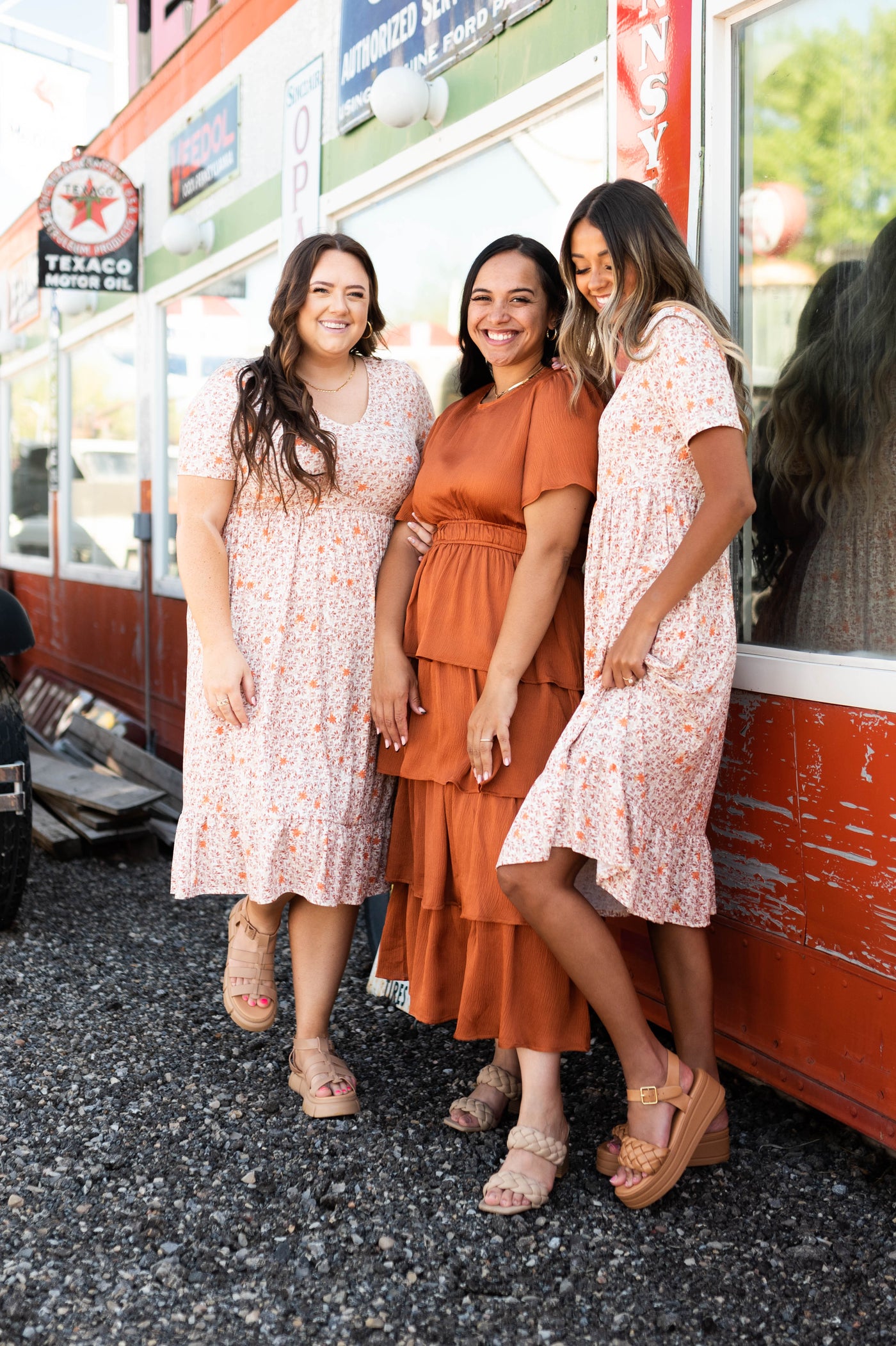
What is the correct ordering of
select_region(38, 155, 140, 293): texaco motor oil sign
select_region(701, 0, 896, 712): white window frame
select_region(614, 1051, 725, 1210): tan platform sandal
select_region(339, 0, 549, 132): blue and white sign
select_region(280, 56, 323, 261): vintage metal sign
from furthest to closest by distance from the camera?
select_region(38, 155, 140, 293): texaco motor oil sign → select_region(280, 56, 323, 261): vintage metal sign → select_region(339, 0, 549, 132): blue and white sign → select_region(701, 0, 896, 712): white window frame → select_region(614, 1051, 725, 1210): tan platform sandal

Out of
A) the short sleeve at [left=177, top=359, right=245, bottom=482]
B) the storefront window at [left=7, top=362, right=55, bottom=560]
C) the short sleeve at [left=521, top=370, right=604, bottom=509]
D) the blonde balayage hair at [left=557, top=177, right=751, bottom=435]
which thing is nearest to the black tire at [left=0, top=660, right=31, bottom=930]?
the short sleeve at [left=177, top=359, right=245, bottom=482]

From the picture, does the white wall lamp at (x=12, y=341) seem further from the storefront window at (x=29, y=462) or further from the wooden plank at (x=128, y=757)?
the wooden plank at (x=128, y=757)

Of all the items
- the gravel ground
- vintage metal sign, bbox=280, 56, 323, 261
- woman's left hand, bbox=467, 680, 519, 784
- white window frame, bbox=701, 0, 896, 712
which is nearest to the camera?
the gravel ground

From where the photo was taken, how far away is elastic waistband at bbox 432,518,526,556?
2.54 meters

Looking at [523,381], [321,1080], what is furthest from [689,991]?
[523,381]

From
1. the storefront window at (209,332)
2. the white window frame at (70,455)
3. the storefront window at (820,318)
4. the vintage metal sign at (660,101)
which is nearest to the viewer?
the storefront window at (820,318)

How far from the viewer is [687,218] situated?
Result: 2.95 meters

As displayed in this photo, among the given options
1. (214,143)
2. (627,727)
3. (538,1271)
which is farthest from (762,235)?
(214,143)

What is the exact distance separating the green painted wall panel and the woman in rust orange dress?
1.14 metres

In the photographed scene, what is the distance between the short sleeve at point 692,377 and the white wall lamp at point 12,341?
→ 9.34 metres

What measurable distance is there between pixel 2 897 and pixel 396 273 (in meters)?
2.84

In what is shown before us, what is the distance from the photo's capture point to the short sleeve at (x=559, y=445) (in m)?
2.43

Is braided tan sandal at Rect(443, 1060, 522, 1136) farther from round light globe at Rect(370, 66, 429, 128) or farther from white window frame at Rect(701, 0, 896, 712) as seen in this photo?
round light globe at Rect(370, 66, 429, 128)

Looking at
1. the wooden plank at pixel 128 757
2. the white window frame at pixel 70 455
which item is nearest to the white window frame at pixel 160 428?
the white window frame at pixel 70 455
